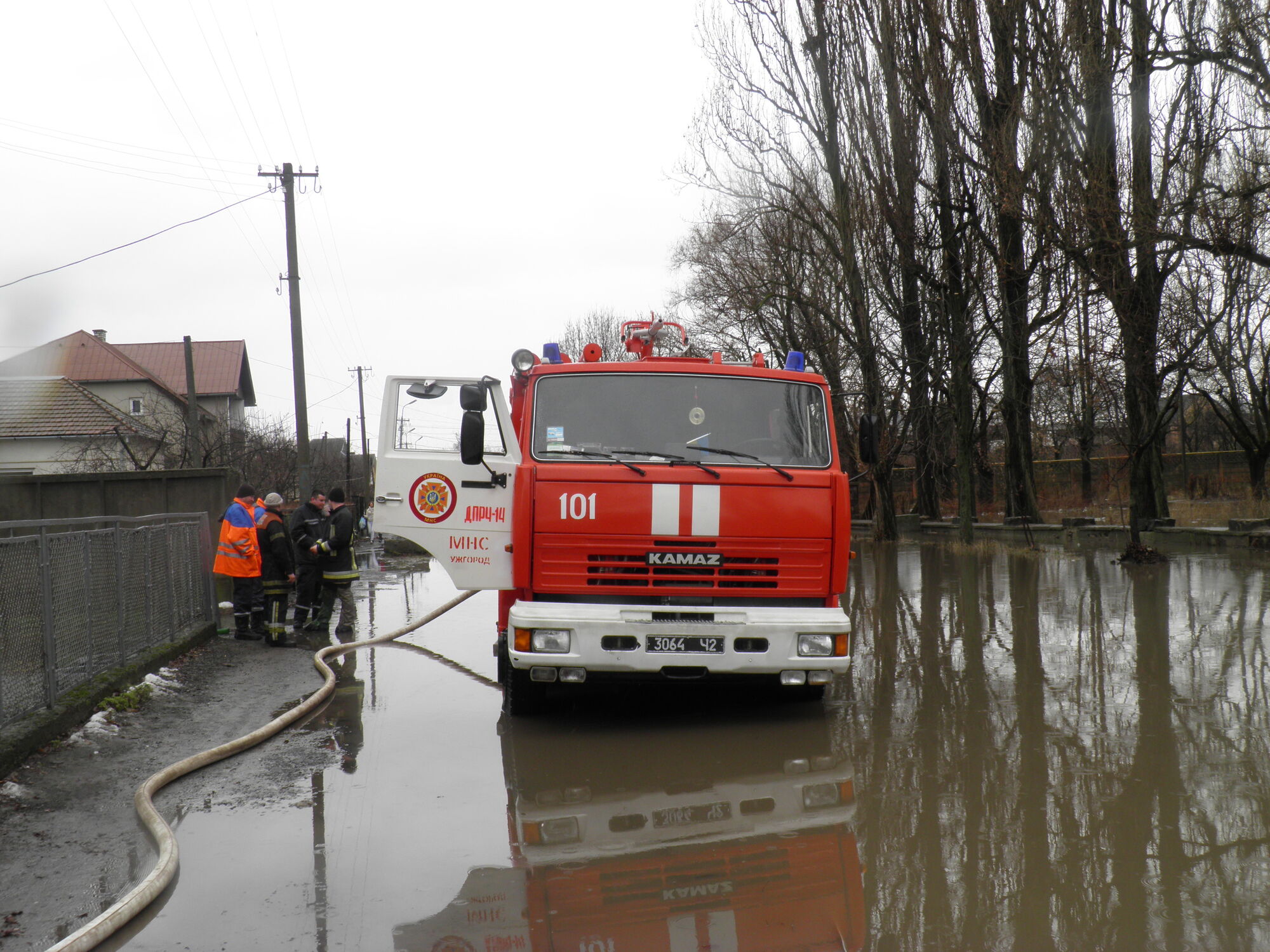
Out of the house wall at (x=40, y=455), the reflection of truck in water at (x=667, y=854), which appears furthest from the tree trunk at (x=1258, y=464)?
the house wall at (x=40, y=455)

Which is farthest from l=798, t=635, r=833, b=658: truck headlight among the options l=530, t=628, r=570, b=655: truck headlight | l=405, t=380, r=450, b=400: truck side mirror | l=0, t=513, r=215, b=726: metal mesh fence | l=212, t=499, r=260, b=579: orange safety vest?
l=212, t=499, r=260, b=579: orange safety vest

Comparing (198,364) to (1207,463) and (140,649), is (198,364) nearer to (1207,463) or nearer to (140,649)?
(1207,463)

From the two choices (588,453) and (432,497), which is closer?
(588,453)

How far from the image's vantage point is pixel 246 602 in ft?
40.0

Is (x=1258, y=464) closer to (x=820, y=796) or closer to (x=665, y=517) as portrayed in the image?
(x=665, y=517)

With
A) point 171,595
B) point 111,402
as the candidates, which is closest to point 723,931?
point 171,595

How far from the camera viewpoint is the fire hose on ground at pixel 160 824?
153 inches

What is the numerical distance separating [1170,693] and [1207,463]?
110 ft

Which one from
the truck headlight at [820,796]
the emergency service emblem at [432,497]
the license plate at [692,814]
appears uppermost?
the emergency service emblem at [432,497]

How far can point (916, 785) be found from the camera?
229 inches

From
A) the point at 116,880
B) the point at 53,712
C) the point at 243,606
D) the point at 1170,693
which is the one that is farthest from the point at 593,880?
the point at 243,606

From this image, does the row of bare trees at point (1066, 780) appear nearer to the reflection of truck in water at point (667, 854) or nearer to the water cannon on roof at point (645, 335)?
the reflection of truck in water at point (667, 854)

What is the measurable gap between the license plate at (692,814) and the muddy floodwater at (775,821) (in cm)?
2

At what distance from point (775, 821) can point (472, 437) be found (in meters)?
3.28
